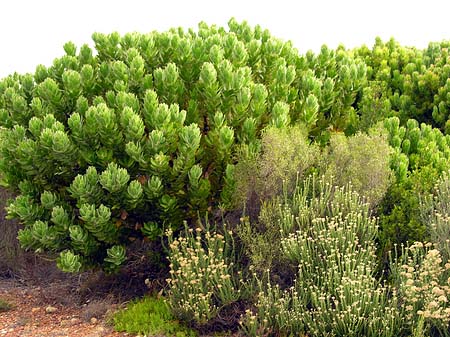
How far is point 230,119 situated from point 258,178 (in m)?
1.04

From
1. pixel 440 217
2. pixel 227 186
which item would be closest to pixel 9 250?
pixel 227 186

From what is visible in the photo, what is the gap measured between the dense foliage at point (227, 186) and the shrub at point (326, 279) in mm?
29

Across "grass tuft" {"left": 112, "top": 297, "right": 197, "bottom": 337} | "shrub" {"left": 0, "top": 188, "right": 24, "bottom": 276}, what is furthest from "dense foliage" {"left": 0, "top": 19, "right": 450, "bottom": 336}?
"shrub" {"left": 0, "top": 188, "right": 24, "bottom": 276}

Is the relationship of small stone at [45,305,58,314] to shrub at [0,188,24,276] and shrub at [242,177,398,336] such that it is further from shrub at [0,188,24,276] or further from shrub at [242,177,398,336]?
shrub at [242,177,398,336]

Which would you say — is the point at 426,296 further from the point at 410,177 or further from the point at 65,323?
the point at 65,323

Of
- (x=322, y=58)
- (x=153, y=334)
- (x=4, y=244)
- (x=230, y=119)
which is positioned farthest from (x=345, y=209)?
(x=4, y=244)

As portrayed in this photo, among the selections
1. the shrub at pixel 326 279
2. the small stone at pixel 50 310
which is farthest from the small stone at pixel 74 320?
the shrub at pixel 326 279

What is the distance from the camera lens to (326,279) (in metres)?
6.89

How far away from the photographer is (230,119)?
8.59m

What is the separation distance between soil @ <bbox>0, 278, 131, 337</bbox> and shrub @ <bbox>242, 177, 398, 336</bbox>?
1.95 meters

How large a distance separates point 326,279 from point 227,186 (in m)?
2.00

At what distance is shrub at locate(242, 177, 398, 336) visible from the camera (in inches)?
259

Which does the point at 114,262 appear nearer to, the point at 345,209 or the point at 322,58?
the point at 345,209

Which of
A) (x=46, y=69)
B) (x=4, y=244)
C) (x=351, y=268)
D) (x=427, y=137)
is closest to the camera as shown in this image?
(x=351, y=268)
